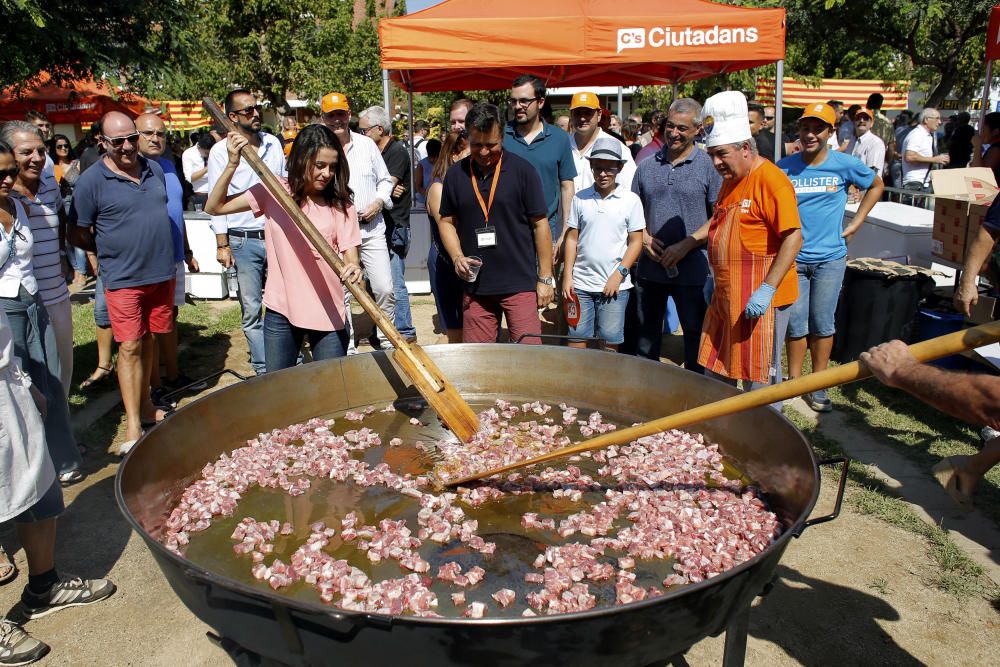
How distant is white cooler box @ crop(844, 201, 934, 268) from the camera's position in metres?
7.39

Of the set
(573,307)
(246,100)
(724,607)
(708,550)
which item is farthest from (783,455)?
(246,100)

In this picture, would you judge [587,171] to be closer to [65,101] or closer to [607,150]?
[607,150]

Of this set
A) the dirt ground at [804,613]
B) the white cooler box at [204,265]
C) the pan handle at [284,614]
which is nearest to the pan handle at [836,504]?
the dirt ground at [804,613]

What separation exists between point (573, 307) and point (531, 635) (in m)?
3.57

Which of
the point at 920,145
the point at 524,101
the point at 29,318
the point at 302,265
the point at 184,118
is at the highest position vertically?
the point at 184,118

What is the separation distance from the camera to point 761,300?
394 centimetres

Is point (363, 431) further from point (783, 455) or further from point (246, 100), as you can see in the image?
point (246, 100)

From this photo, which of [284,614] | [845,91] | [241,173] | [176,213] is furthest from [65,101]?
[845,91]

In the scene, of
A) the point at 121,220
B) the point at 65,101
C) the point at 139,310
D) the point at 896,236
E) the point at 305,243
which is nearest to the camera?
the point at 305,243

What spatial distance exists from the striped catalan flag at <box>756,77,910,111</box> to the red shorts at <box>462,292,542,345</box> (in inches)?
929

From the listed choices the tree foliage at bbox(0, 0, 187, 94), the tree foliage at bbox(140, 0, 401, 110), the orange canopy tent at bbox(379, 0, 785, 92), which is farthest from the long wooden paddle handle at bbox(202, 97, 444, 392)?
the tree foliage at bbox(140, 0, 401, 110)

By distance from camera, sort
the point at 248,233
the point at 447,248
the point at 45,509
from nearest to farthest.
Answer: the point at 45,509
the point at 447,248
the point at 248,233

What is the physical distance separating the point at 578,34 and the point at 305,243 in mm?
4641

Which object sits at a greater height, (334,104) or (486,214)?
(334,104)
